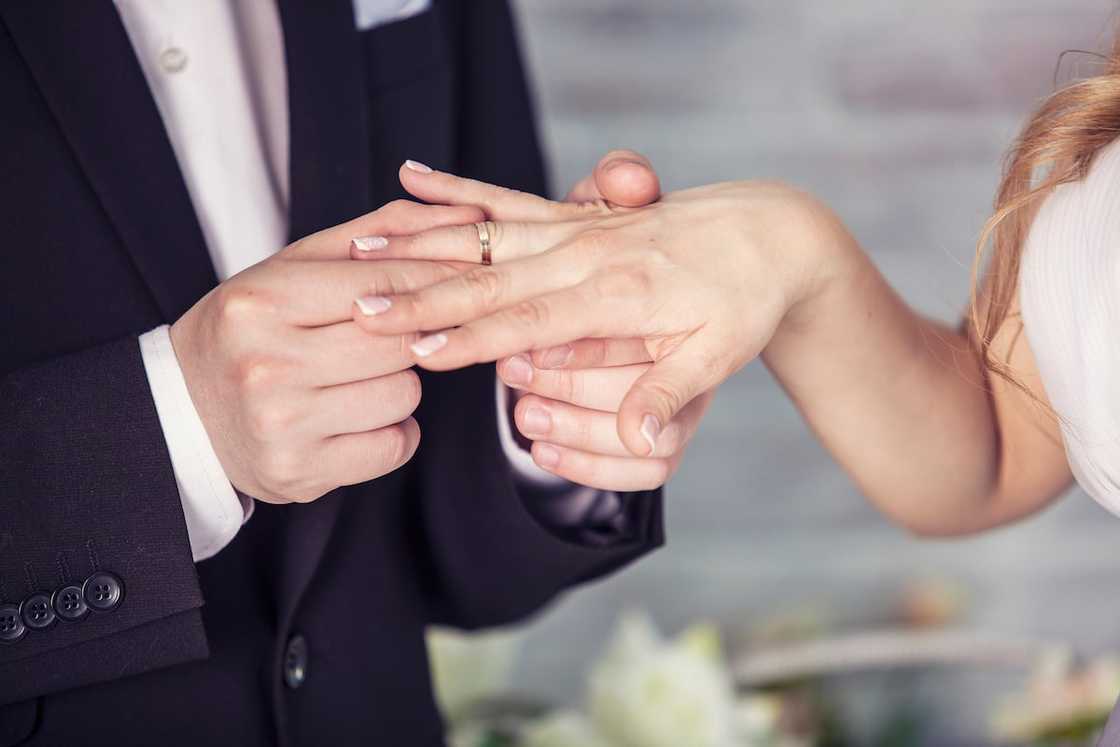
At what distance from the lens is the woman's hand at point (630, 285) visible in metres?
0.77

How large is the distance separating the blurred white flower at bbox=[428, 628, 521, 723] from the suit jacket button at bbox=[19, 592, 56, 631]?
795 mm

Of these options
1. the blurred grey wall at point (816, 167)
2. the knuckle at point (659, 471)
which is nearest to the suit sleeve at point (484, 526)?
the knuckle at point (659, 471)

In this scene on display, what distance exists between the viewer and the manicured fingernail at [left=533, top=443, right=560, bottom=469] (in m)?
0.88

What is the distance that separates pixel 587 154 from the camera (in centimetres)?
172

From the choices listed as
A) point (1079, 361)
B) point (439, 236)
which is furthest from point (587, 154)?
point (1079, 361)

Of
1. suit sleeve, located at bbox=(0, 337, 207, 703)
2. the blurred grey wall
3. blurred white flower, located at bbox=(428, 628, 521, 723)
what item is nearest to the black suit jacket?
suit sleeve, located at bbox=(0, 337, 207, 703)

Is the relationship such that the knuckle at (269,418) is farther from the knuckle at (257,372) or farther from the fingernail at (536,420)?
the fingernail at (536,420)

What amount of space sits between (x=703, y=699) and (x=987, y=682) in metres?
0.81

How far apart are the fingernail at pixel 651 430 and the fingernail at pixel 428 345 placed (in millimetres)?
154

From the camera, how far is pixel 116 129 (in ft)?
2.74

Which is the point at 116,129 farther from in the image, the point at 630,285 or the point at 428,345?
the point at 630,285

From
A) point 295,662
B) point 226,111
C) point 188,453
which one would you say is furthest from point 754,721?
point 226,111

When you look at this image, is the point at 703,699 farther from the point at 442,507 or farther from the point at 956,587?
the point at 956,587

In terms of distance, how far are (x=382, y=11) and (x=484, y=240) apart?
35cm
